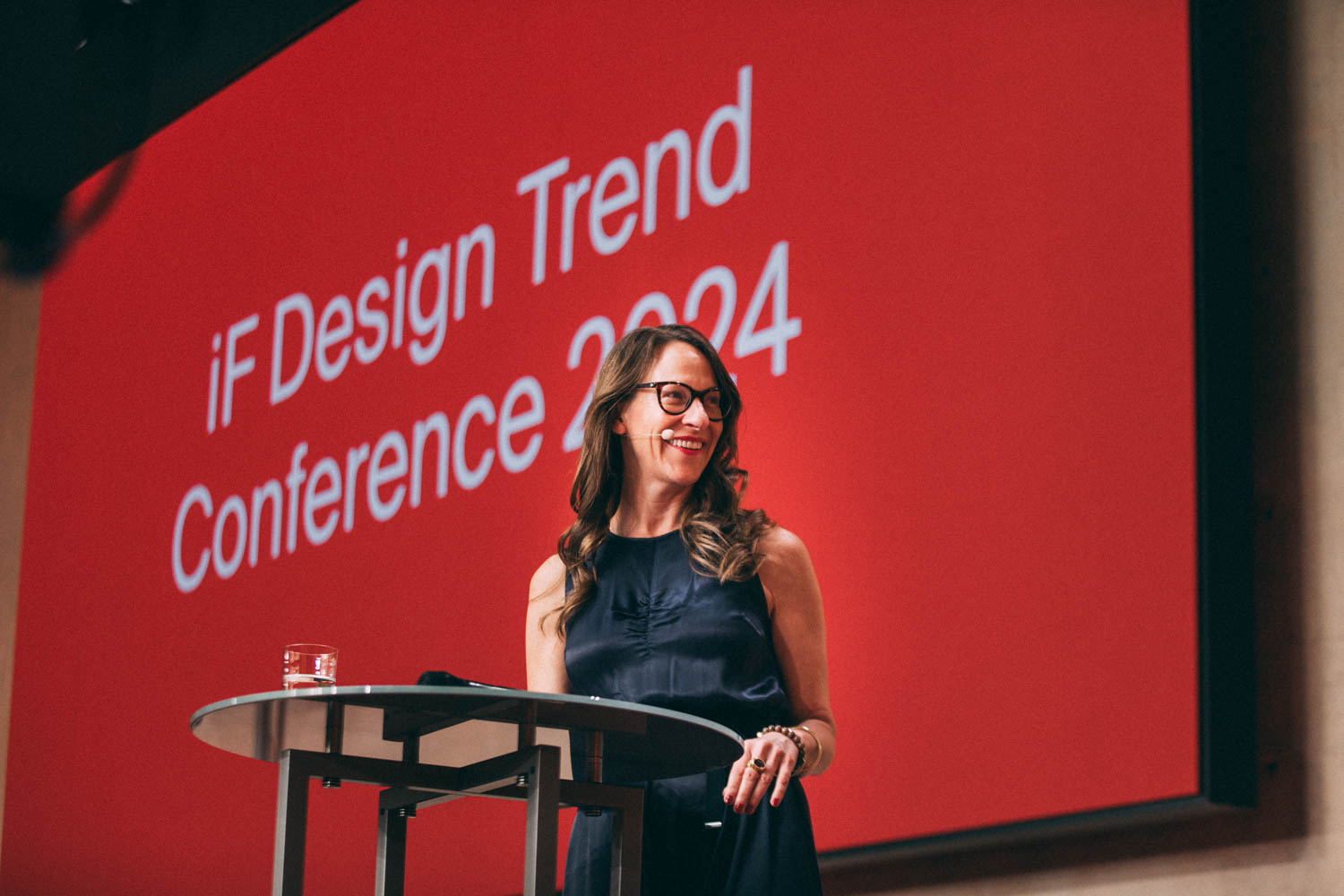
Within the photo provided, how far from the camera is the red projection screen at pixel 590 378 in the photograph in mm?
2680

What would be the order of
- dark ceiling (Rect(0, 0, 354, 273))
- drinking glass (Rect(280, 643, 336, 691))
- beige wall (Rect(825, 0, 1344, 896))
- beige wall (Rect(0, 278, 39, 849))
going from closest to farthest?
drinking glass (Rect(280, 643, 336, 691)) < beige wall (Rect(825, 0, 1344, 896)) < dark ceiling (Rect(0, 0, 354, 273)) < beige wall (Rect(0, 278, 39, 849))

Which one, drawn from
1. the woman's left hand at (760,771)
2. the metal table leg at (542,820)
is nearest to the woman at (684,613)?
the woman's left hand at (760,771)

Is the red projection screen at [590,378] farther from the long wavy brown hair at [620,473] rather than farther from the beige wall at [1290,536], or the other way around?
the long wavy brown hair at [620,473]

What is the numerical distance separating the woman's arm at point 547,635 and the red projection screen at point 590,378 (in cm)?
70

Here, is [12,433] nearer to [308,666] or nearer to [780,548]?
[308,666]

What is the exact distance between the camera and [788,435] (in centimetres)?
325

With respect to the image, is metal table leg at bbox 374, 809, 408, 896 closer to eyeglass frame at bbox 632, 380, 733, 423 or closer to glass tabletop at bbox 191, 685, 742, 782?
glass tabletop at bbox 191, 685, 742, 782

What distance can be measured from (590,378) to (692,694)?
4.89 feet

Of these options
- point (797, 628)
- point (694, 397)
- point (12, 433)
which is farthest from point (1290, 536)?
point (12, 433)

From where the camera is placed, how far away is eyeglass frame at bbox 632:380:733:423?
2.47 meters

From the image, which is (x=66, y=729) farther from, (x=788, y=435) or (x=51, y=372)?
(x=788, y=435)

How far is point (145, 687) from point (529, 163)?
1907mm

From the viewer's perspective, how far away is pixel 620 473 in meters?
2.57

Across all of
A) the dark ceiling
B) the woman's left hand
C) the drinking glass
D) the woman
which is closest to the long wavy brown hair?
the woman
